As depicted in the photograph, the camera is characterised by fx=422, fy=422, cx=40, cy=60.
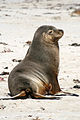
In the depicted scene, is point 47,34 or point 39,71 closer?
point 39,71

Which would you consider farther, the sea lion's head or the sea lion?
the sea lion's head

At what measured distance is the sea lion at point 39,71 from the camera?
6023mm

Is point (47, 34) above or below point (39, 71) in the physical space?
above

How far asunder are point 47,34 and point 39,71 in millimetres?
721

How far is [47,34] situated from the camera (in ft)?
22.6

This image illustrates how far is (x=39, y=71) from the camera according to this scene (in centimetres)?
651

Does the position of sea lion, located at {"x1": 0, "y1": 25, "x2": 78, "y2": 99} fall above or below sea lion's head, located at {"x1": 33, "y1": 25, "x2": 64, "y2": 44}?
below

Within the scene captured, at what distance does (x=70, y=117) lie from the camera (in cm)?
481

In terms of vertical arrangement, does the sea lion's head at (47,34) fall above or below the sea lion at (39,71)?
above

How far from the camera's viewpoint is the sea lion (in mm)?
6023

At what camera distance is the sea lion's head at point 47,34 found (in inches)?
269

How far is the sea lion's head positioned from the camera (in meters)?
6.84

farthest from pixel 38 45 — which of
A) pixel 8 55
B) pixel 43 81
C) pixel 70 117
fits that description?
pixel 8 55

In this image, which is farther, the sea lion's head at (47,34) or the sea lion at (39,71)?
the sea lion's head at (47,34)
